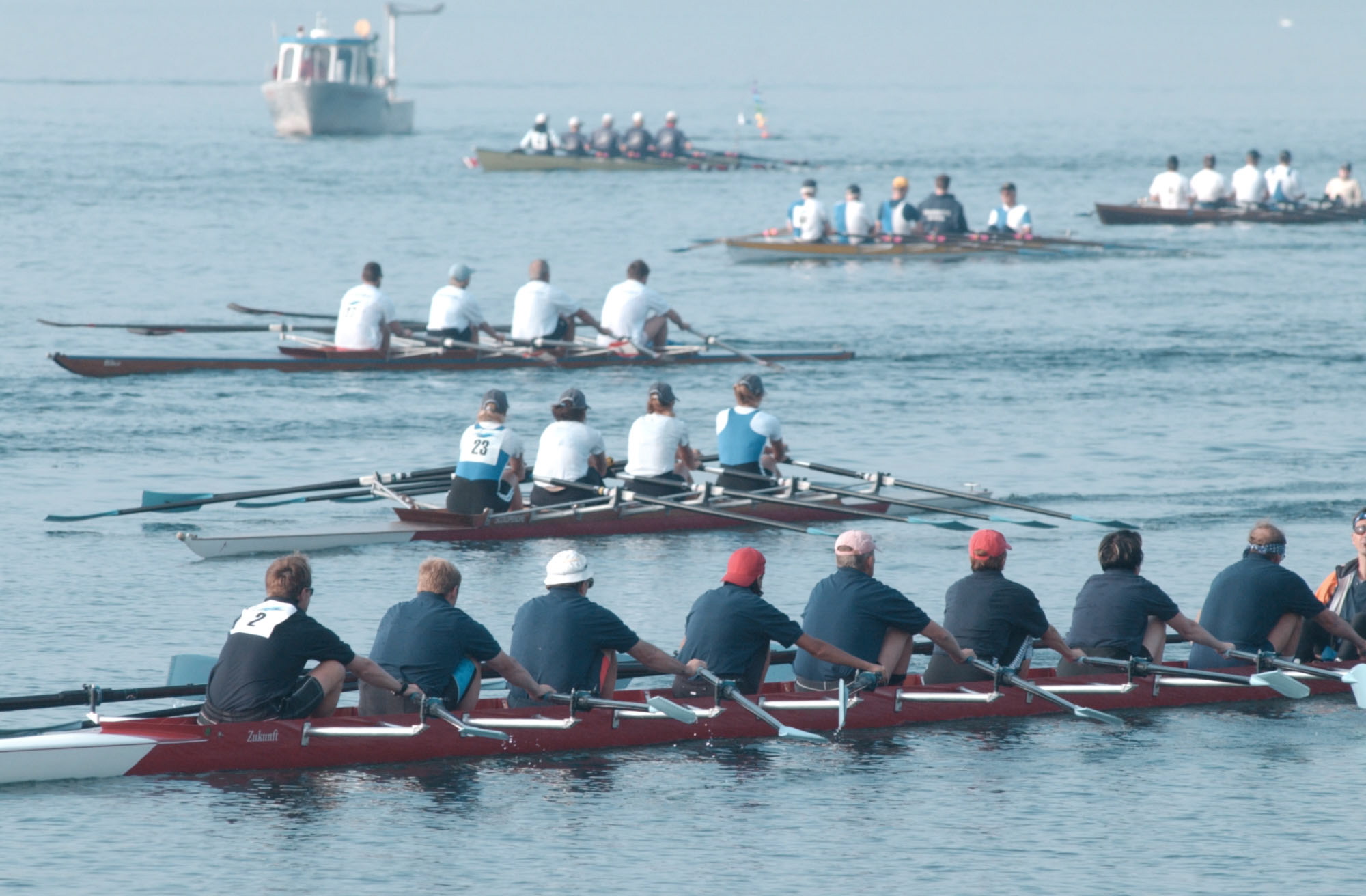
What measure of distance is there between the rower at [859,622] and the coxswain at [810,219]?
80.0ft

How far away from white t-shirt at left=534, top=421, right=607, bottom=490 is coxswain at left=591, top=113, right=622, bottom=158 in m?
42.9

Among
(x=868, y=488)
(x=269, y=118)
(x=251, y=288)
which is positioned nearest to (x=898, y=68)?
(x=269, y=118)

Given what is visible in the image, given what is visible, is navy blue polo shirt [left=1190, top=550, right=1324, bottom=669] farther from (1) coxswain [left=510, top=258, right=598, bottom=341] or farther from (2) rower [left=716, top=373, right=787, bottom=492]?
(1) coxswain [left=510, top=258, right=598, bottom=341]

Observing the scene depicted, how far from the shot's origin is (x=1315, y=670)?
12.8 metres

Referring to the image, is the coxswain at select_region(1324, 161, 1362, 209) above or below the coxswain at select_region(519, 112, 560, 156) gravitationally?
below

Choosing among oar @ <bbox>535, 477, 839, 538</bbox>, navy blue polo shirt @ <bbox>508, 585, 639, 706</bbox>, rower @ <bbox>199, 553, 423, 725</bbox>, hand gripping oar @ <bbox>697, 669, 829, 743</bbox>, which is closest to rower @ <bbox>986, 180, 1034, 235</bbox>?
oar @ <bbox>535, 477, 839, 538</bbox>

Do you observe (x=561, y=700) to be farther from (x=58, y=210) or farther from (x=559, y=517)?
Answer: (x=58, y=210)

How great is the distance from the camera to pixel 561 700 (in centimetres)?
1141

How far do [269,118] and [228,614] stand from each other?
8597 cm

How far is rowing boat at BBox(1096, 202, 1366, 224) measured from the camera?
1759 inches

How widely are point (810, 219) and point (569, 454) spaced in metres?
19.5

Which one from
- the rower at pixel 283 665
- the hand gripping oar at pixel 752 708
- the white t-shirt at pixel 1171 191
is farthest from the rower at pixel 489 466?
the white t-shirt at pixel 1171 191

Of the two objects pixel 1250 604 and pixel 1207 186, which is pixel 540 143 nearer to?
pixel 1207 186

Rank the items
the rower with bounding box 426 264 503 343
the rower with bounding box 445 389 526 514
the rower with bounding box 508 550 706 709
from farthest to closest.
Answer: the rower with bounding box 426 264 503 343, the rower with bounding box 445 389 526 514, the rower with bounding box 508 550 706 709
